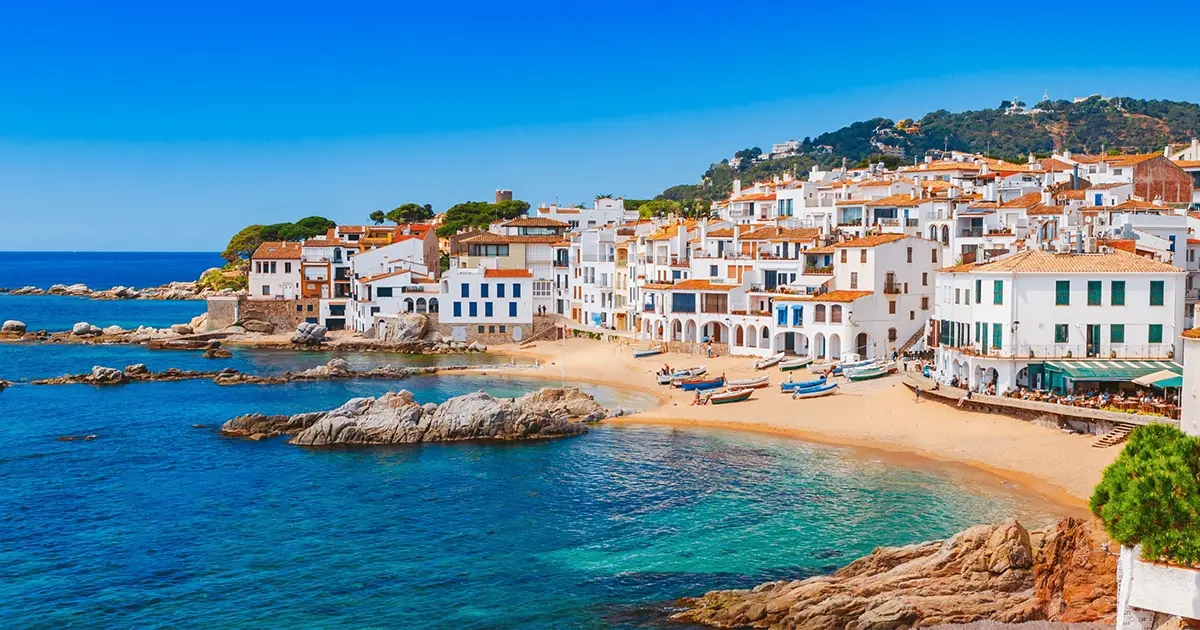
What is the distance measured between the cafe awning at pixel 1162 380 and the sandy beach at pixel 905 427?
387 cm

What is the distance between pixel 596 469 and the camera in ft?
136

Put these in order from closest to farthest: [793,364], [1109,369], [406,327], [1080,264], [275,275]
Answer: [1109,369] < [1080,264] < [793,364] < [406,327] < [275,275]

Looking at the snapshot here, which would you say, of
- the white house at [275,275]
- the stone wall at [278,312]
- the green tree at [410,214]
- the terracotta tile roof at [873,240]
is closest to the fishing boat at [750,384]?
the terracotta tile roof at [873,240]

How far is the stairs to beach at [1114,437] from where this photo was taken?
3844 cm

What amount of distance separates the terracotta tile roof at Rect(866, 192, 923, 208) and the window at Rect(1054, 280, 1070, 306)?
78.9 ft

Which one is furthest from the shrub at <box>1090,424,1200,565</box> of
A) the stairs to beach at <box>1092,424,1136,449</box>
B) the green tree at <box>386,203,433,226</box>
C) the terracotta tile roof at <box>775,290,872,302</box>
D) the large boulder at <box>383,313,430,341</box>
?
the green tree at <box>386,203,433,226</box>

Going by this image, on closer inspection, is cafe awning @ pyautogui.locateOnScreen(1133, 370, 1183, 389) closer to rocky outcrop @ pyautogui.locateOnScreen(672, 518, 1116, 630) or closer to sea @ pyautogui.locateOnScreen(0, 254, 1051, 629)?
sea @ pyautogui.locateOnScreen(0, 254, 1051, 629)

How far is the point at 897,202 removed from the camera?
70938mm

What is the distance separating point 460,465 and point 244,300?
193 ft

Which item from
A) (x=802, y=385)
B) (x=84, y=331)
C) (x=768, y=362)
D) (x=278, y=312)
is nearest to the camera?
(x=802, y=385)

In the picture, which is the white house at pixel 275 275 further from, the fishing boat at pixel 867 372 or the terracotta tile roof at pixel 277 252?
the fishing boat at pixel 867 372

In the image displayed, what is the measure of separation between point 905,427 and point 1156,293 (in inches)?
496

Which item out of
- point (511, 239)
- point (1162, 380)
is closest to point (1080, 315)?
point (1162, 380)

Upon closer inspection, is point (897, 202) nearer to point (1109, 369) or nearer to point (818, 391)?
point (818, 391)
